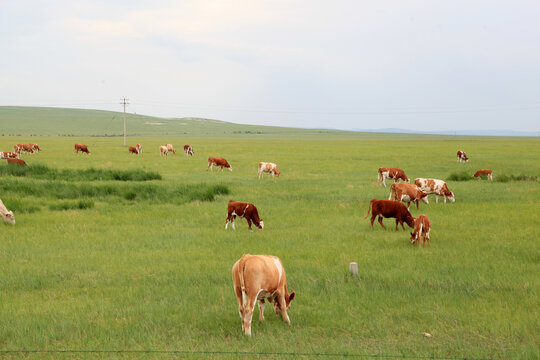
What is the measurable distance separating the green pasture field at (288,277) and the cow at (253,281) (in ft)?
1.92

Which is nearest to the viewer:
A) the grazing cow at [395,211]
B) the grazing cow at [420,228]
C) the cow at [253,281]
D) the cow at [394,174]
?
the cow at [253,281]

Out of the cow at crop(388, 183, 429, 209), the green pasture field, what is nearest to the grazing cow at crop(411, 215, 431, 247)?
the green pasture field

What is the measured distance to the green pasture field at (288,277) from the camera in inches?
303

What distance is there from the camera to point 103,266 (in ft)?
40.1

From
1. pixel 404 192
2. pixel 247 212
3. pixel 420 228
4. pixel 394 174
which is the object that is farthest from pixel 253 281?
pixel 394 174

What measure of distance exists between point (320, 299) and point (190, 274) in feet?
10.8

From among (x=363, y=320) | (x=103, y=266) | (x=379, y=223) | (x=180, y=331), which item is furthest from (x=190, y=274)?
(x=379, y=223)

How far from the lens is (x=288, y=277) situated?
11.0 metres

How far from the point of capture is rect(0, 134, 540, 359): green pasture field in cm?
770

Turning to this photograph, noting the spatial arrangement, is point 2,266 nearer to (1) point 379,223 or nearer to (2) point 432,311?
(2) point 432,311

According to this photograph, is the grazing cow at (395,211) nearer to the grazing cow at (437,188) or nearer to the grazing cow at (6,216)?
the grazing cow at (437,188)

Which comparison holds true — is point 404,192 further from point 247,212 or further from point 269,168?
point 269,168

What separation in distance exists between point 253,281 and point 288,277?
3.78 metres

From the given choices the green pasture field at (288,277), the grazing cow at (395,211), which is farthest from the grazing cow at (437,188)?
the grazing cow at (395,211)
